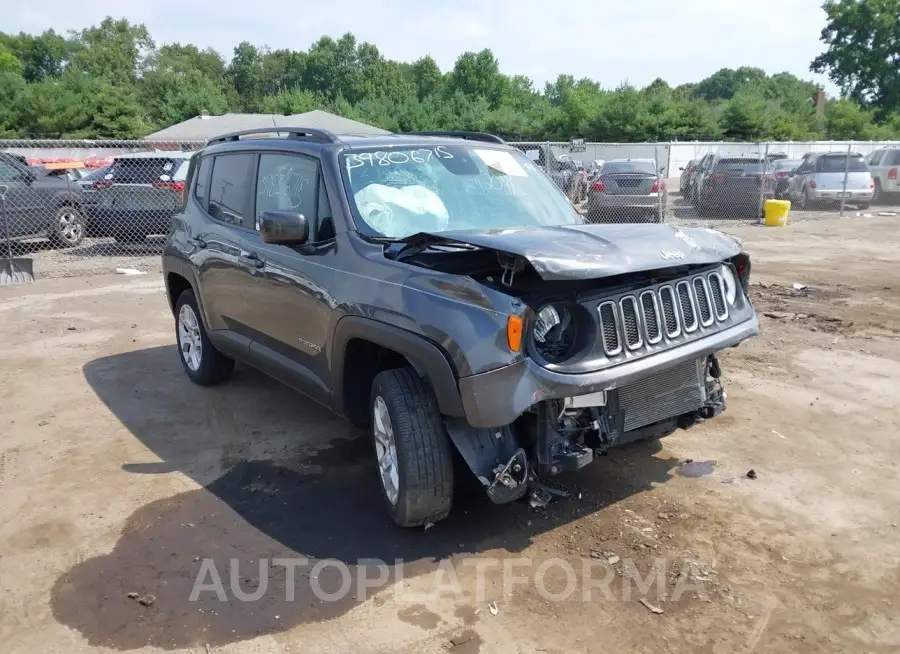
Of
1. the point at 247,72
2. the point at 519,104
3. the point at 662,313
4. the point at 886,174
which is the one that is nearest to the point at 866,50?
the point at 519,104

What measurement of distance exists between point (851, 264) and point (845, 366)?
6359mm

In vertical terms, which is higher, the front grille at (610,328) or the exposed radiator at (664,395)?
the front grille at (610,328)

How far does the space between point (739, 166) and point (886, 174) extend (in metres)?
5.65

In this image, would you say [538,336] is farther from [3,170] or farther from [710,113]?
[710,113]

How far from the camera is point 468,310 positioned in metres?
3.34

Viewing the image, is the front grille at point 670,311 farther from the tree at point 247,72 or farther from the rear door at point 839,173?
the tree at point 247,72

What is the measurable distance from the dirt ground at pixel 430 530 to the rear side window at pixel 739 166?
1365cm

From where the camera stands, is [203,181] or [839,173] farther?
[839,173]

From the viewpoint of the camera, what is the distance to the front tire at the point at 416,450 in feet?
11.8

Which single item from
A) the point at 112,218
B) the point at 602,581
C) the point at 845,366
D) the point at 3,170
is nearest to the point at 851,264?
the point at 845,366

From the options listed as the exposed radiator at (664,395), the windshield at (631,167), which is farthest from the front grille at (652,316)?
the windshield at (631,167)

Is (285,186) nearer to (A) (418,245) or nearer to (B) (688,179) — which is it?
(A) (418,245)

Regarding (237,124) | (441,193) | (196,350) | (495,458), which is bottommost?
(196,350)

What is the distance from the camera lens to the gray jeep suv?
3.34 metres
